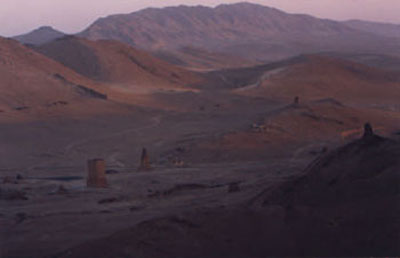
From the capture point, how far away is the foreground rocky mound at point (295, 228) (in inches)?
342

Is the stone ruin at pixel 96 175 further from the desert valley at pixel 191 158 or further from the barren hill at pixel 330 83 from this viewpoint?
the barren hill at pixel 330 83

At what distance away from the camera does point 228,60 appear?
107062 mm

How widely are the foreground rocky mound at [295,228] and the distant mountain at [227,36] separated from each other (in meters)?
122

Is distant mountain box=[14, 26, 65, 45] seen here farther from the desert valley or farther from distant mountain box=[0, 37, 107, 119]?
distant mountain box=[0, 37, 107, 119]

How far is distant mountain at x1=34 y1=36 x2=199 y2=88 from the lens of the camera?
6450 cm

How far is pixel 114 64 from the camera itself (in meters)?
67.2

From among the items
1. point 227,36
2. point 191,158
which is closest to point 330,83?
point 191,158

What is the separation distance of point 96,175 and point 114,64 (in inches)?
1981

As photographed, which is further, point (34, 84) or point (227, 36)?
point (227, 36)

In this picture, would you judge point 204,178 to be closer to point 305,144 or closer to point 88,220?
point 88,220

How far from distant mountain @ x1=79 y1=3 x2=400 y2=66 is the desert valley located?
55907 millimetres

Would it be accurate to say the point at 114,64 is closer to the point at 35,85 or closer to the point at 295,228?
the point at 35,85

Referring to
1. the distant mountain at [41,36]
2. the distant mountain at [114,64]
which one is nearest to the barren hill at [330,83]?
the distant mountain at [114,64]

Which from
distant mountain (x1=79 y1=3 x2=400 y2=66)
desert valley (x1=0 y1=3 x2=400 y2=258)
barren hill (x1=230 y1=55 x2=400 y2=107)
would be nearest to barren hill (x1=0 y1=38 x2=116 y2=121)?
desert valley (x1=0 y1=3 x2=400 y2=258)
